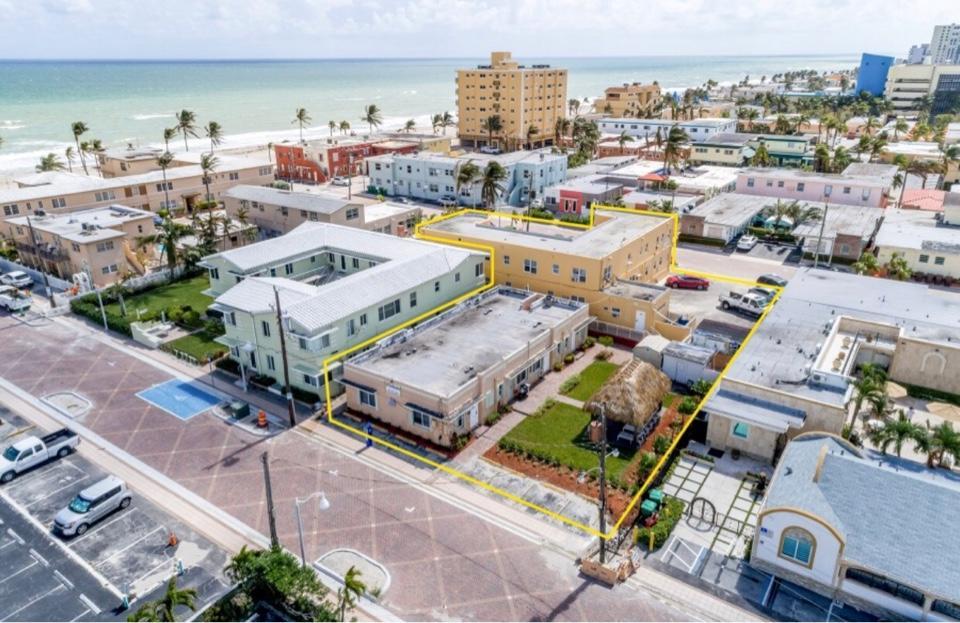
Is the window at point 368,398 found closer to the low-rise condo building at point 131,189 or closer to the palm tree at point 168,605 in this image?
the palm tree at point 168,605

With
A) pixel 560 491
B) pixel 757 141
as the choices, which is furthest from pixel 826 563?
pixel 757 141

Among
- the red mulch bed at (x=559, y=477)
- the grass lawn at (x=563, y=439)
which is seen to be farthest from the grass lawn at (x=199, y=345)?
the grass lawn at (x=563, y=439)

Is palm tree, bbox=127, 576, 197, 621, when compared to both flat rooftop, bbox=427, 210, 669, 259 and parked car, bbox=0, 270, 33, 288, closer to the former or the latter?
flat rooftop, bbox=427, 210, 669, 259

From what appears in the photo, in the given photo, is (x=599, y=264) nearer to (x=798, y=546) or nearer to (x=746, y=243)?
(x=798, y=546)

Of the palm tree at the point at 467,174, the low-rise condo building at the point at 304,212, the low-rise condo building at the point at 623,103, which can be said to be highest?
the low-rise condo building at the point at 623,103

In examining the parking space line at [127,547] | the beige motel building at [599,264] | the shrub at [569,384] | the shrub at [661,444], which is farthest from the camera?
the beige motel building at [599,264]

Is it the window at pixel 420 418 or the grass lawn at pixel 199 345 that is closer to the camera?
the window at pixel 420 418

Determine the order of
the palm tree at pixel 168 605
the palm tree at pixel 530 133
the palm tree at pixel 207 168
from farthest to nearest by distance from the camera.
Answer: the palm tree at pixel 530 133 < the palm tree at pixel 207 168 < the palm tree at pixel 168 605
